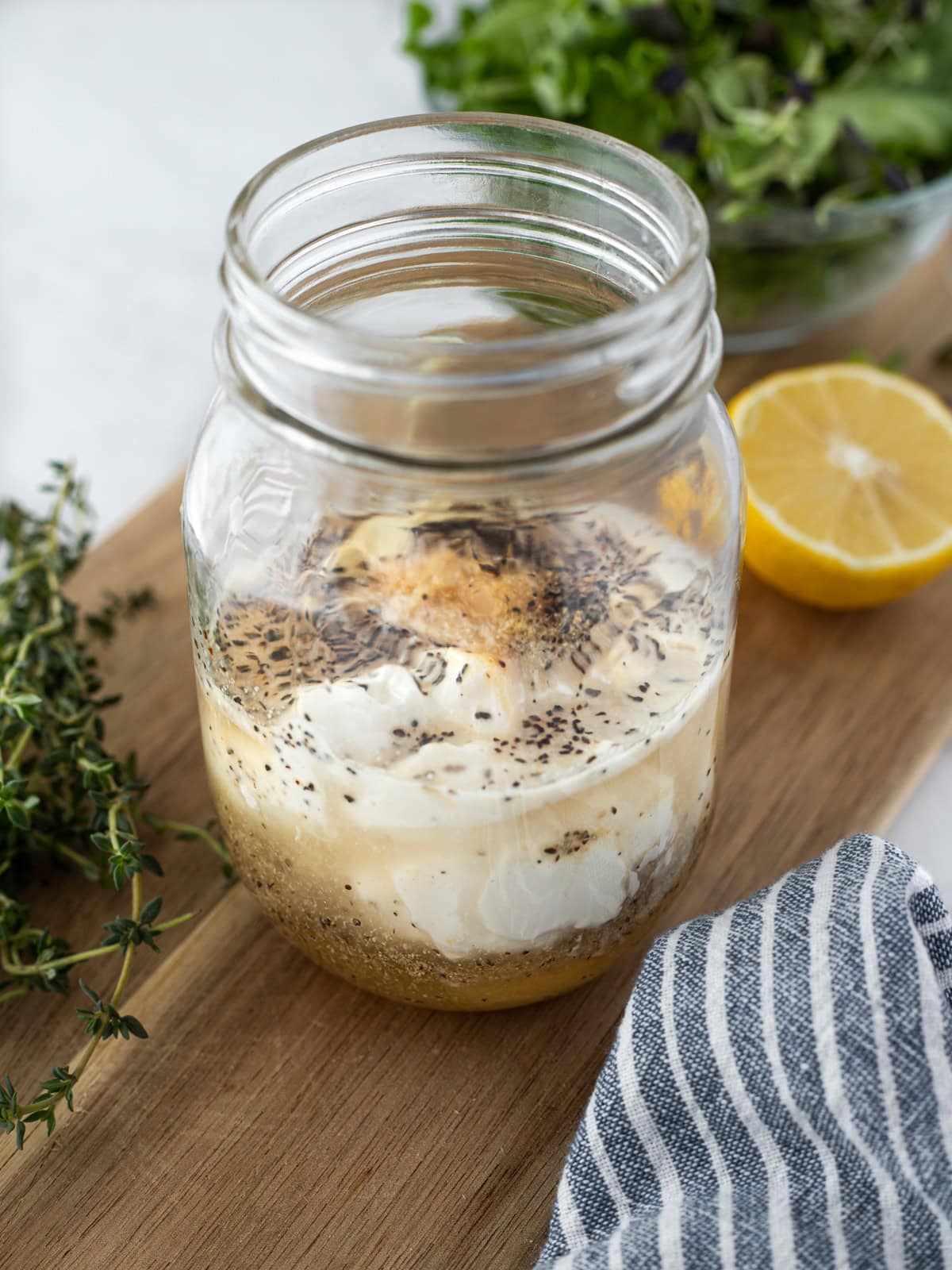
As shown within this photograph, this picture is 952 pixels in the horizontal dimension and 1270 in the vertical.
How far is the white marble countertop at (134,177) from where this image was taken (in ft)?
5.48

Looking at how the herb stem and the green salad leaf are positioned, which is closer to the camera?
the herb stem

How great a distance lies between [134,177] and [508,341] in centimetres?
145

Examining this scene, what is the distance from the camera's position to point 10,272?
1.85 m

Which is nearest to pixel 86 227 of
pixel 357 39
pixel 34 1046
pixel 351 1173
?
pixel 357 39

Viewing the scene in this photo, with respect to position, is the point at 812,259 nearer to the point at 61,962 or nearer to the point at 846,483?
the point at 846,483

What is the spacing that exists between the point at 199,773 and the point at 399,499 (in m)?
0.45

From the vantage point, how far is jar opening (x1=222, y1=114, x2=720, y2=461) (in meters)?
0.63

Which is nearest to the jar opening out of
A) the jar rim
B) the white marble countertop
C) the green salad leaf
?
the jar rim

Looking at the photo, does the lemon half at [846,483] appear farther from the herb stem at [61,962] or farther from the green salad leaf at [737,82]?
the herb stem at [61,962]

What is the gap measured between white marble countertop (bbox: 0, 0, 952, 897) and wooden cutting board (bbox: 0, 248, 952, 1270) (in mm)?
625

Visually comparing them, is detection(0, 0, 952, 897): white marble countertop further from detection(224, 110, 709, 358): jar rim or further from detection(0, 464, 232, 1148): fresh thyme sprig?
detection(224, 110, 709, 358): jar rim

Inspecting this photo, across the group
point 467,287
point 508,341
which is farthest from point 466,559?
point 467,287

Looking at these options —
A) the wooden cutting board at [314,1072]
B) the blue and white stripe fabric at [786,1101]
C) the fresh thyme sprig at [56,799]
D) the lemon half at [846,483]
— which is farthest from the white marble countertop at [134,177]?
the blue and white stripe fabric at [786,1101]

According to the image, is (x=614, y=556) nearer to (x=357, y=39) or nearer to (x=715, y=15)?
(x=715, y=15)
